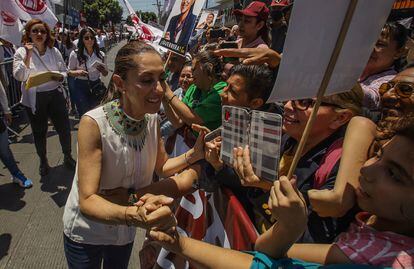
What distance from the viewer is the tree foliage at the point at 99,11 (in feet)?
156

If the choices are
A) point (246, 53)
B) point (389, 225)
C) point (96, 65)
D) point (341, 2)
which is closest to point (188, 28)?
point (246, 53)

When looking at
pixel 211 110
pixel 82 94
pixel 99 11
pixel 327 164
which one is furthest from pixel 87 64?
pixel 99 11

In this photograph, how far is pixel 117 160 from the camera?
162 cm

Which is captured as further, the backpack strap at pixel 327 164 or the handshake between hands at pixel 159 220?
the backpack strap at pixel 327 164

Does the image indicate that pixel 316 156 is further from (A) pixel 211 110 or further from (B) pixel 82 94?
(B) pixel 82 94

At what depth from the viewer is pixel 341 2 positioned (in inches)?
37.1

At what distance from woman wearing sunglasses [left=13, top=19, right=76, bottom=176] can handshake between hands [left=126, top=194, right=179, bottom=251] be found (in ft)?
11.8

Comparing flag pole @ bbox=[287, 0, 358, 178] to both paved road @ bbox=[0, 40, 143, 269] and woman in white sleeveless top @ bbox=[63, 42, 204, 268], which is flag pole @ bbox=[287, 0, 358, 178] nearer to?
woman in white sleeveless top @ bbox=[63, 42, 204, 268]

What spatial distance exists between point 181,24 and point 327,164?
2186 millimetres

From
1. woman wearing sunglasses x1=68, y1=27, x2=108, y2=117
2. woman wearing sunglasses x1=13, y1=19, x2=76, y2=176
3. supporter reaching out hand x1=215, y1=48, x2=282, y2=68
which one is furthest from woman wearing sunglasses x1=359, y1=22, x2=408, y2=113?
woman wearing sunglasses x1=68, y1=27, x2=108, y2=117

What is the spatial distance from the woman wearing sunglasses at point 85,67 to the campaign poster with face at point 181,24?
2.97 meters

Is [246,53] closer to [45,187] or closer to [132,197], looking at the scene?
[132,197]

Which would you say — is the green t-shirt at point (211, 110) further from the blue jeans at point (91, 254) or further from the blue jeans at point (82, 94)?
the blue jeans at point (82, 94)

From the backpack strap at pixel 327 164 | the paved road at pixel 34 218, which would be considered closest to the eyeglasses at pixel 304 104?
the backpack strap at pixel 327 164
